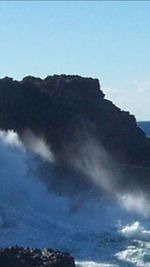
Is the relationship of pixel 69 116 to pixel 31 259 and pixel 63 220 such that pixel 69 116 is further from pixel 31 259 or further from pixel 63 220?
pixel 31 259

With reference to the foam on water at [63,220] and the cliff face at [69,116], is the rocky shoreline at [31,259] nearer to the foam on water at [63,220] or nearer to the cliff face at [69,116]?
the foam on water at [63,220]

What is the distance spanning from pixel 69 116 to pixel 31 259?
3017 cm

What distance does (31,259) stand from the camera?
98.5ft

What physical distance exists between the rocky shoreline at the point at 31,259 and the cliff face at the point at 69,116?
27.2 metres

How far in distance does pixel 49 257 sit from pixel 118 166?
26.3 meters

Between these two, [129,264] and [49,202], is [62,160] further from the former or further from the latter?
[129,264]

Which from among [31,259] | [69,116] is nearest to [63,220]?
[69,116]

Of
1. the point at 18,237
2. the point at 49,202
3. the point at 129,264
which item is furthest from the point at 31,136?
the point at 129,264

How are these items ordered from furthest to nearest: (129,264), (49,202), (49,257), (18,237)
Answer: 1. (49,202)
2. (18,237)
3. (129,264)
4. (49,257)

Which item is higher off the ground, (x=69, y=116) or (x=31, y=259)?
(x=69, y=116)

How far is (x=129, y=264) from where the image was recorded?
37875mm

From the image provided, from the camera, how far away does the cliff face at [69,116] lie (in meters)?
59.1

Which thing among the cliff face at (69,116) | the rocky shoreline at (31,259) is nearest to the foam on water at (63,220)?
the cliff face at (69,116)

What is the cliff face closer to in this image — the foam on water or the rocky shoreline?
the foam on water
